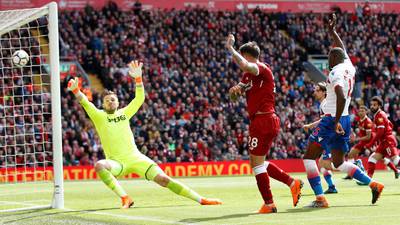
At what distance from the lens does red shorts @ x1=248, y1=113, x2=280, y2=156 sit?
39.6 ft

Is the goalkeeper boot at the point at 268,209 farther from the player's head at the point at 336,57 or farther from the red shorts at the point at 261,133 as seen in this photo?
the player's head at the point at 336,57

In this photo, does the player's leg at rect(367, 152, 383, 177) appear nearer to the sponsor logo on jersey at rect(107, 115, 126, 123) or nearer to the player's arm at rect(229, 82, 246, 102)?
the sponsor logo on jersey at rect(107, 115, 126, 123)

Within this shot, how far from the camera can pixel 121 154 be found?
13.9 meters

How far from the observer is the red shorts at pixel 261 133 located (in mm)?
12078

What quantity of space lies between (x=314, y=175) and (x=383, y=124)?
9279 millimetres

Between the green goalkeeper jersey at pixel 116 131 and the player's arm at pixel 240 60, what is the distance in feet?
9.78

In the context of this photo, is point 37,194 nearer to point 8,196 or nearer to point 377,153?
point 8,196

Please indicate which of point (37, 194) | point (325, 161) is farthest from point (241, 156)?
point (325, 161)

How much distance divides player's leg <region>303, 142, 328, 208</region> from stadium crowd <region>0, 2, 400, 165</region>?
66.6 feet

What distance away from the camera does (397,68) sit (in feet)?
148

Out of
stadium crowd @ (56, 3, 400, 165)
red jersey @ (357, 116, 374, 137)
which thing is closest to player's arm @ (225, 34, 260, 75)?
red jersey @ (357, 116, 374, 137)

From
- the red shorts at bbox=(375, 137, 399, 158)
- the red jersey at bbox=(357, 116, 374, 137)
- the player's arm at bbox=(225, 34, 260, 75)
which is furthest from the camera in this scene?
the red jersey at bbox=(357, 116, 374, 137)

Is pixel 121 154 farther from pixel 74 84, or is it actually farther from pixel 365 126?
pixel 365 126

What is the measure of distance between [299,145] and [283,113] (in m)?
1.96
